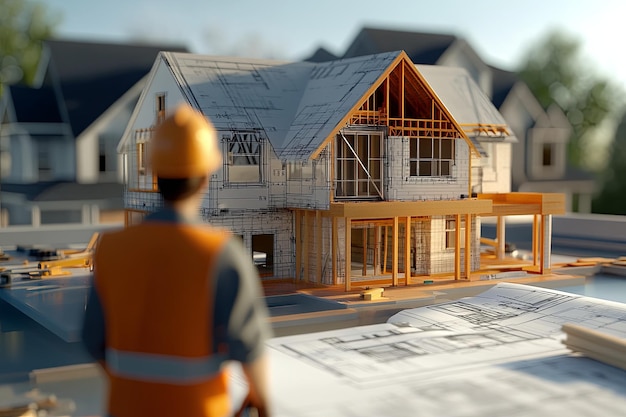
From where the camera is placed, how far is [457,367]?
10.1m

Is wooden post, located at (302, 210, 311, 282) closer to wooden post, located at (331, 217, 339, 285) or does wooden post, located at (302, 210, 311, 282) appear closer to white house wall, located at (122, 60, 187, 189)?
wooden post, located at (331, 217, 339, 285)

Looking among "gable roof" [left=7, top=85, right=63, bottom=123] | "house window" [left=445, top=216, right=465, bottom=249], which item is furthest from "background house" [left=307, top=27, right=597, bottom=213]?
"house window" [left=445, top=216, right=465, bottom=249]

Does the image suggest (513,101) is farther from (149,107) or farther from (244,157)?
(149,107)

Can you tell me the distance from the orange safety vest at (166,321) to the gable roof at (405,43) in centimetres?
3358

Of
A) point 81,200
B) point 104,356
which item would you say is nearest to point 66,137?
point 81,200

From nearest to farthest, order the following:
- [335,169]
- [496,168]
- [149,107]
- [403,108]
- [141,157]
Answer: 1. [335,169]
2. [403,108]
3. [149,107]
4. [141,157]
5. [496,168]

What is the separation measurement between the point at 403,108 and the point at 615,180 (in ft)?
80.3

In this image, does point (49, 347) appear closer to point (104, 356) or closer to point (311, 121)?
point (311, 121)

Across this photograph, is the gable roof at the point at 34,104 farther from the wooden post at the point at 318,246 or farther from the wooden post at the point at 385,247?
the wooden post at the point at 385,247

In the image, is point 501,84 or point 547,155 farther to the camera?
point 547,155

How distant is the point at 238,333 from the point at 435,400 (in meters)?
6.06

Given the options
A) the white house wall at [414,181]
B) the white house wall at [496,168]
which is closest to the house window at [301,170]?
the white house wall at [414,181]

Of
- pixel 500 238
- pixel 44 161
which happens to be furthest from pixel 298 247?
pixel 44 161

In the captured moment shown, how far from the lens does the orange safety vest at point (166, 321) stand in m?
3.11
